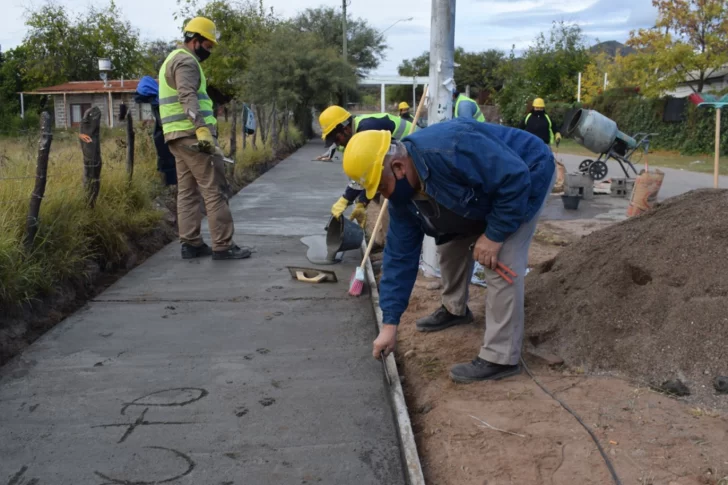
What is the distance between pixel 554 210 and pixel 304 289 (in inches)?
262

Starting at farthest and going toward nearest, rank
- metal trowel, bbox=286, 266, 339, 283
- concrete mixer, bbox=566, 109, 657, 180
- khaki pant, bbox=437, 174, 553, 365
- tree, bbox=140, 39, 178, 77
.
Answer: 1. tree, bbox=140, 39, 178, 77
2. concrete mixer, bbox=566, 109, 657, 180
3. metal trowel, bbox=286, 266, 339, 283
4. khaki pant, bbox=437, 174, 553, 365

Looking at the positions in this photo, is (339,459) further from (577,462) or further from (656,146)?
(656,146)

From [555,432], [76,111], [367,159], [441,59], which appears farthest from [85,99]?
[555,432]

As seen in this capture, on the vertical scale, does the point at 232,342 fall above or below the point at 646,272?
below

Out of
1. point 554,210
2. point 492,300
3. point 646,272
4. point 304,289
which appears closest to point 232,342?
point 304,289

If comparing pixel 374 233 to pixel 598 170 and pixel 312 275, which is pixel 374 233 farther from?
pixel 598 170

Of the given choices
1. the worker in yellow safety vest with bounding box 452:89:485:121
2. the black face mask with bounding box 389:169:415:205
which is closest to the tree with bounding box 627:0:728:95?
the worker in yellow safety vest with bounding box 452:89:485:121

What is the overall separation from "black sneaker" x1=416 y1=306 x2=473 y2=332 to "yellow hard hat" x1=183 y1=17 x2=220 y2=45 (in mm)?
3337

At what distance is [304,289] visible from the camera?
5836 millimetres

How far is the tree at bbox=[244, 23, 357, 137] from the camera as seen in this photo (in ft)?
96.5

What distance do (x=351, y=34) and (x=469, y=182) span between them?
52.8m

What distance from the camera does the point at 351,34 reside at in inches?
2121

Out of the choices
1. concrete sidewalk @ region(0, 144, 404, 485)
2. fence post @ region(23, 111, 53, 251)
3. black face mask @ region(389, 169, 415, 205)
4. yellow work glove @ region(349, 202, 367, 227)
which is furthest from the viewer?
yellow work glove @ region(349, 202, 367, 227)

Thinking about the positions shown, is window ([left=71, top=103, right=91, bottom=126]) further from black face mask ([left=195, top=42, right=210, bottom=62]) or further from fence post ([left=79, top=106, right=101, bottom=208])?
black face mask ([left=195, top=42, right=210, bottom=62])
